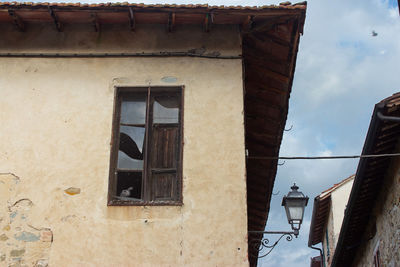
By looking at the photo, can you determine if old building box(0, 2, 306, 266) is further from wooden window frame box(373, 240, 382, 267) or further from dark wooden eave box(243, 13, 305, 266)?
wooden window frame box(373, 240, 382, 267)

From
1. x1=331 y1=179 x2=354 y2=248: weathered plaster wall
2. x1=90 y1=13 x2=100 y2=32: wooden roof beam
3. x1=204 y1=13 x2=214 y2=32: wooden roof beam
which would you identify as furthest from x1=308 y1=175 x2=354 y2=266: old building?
x1=90 y1=13 x2=100 y2=32: wooden roof beam

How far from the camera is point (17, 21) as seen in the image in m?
7.57

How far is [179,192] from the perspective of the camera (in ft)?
22.1

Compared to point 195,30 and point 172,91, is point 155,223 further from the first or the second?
point 195,30

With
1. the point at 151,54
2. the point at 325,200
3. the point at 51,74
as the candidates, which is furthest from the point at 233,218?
the point at 325,200

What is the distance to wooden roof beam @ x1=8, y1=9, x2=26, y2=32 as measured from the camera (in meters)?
7.42

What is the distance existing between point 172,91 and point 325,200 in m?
14.5

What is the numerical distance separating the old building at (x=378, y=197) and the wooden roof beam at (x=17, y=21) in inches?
208

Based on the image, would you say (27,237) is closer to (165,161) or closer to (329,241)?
(165,161)

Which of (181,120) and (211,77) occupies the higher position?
(211,77)

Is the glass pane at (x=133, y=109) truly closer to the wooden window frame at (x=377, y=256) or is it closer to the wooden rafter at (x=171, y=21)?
the wooden rafter at (x=171, y=21)

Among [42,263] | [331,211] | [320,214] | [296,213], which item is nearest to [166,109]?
[42,263]

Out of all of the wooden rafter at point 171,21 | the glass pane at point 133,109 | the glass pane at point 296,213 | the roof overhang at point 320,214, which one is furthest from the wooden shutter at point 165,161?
the roof overhang at point 320,214

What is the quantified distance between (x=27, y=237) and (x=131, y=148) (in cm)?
168
